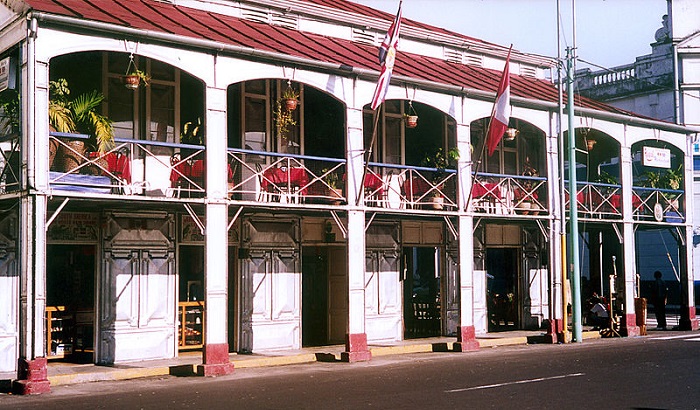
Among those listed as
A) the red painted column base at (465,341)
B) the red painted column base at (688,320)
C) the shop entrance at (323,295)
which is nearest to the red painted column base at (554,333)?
the red painted column base at (465,341)

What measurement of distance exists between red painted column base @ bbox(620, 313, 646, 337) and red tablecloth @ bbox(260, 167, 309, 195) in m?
10.8

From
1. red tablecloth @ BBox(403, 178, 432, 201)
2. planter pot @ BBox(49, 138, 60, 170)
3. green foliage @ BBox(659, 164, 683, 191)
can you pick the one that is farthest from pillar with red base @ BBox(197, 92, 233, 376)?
green foliage @ BBox(659, 164, 683, 191)

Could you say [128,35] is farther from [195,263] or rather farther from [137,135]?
[195,263]

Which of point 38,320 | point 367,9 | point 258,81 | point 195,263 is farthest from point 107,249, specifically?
point 367,9

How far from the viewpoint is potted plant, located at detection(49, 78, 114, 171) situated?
16141 mm

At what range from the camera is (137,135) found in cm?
1883

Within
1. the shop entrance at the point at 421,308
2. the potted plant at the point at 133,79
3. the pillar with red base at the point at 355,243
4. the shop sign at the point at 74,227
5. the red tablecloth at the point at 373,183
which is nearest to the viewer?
the potted plant at the point at 133,79

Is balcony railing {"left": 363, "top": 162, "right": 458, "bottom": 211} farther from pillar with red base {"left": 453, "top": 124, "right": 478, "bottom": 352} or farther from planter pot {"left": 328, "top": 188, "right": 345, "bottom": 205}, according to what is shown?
planter pot {"left": 328, "top": 188, "right": 345, "bottom": 205}

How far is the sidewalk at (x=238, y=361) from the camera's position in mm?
16203

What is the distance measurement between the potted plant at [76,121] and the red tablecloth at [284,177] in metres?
4.11

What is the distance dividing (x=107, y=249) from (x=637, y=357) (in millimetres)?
10989

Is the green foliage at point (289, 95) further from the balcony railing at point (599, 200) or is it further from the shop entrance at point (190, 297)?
the balcony railing at point (599, 200)

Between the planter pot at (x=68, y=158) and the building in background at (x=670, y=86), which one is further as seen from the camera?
the building in background at (x=670, y=86)

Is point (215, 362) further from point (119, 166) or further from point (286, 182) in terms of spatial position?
point (286, 182)
